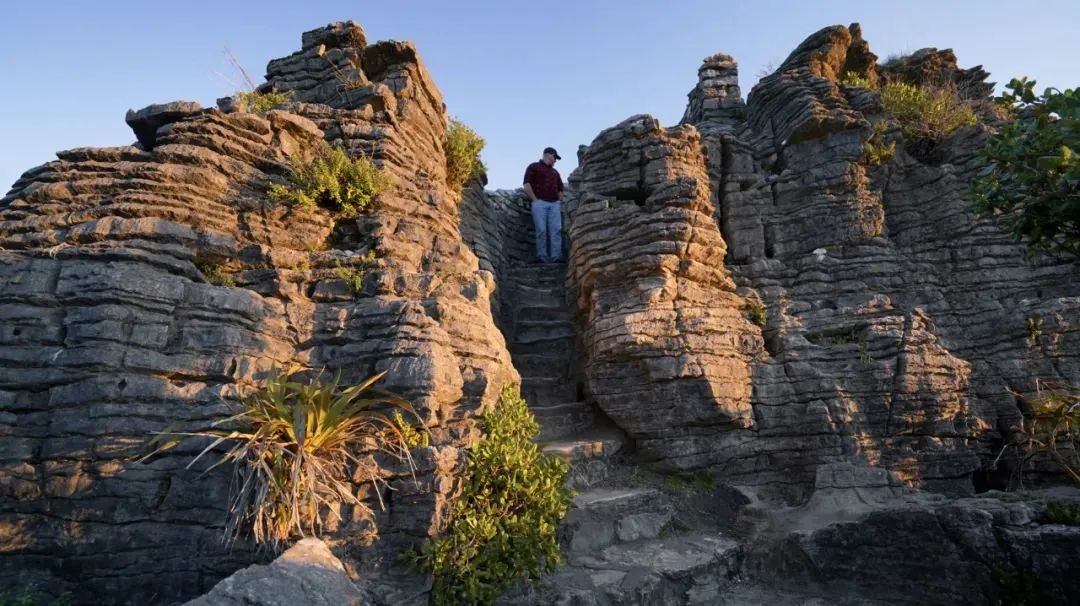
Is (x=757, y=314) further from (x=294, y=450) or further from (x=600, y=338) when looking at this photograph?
(x=294, y=450)

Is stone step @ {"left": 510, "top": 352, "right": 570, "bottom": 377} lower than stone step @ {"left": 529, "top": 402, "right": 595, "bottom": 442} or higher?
higher

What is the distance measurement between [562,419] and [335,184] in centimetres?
532

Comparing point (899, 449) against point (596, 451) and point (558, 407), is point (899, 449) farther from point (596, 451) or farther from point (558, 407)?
point (558, 407)

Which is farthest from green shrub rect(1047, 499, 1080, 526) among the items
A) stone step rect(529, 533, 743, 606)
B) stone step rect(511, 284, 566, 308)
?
stone step rect(511, 284, 566, 308)

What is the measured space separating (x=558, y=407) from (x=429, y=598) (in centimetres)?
473

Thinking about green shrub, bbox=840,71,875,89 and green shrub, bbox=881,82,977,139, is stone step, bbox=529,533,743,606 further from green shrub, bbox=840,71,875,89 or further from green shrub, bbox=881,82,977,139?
green shrub, bbox=840,71,875,89

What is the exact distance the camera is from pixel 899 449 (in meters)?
8.73

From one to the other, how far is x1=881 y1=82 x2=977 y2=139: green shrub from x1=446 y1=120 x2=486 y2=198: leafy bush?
9.50 m

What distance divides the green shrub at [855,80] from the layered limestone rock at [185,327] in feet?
37.1

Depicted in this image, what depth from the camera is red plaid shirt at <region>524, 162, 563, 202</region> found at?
46.1 ft

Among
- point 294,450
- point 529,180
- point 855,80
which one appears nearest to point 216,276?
point 294,450

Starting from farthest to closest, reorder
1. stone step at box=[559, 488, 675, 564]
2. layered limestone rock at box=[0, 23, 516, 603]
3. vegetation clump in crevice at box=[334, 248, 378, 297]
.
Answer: vegetation clump in crevice at box=[334, 248, 378, 297] < stone step at box=[559, 488, 675, 564] < layered limestone rock at box=[0, 23, 516, 603]

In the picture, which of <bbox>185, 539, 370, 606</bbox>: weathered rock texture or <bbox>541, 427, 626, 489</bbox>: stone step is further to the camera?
<bbox>541, 427, 626, 489</bbox>: stone step

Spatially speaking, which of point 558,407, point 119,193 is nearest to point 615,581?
point 558,407
